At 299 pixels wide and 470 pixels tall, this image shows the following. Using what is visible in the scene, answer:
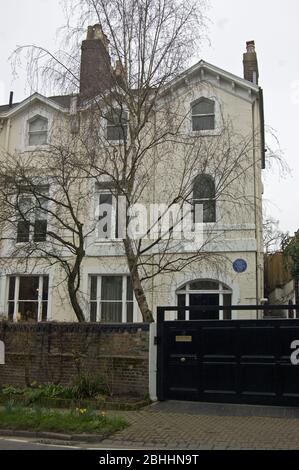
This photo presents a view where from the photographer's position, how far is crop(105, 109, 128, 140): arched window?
14.0 m

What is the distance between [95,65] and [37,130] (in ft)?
22.9

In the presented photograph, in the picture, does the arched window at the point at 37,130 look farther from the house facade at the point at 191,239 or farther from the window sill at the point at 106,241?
the window sill at the point at 106,241

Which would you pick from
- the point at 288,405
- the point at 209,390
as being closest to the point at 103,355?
the point at 209,390

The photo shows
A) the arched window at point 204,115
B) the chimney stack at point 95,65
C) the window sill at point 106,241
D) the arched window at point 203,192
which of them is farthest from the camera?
the arched window at point 204,115

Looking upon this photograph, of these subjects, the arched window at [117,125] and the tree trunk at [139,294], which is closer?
the tree trunk at [139,294]

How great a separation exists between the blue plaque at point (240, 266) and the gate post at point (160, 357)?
5.48 metres

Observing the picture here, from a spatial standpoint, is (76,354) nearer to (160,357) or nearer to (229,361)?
(160,357)

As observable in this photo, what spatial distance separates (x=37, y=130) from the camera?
2056 cm

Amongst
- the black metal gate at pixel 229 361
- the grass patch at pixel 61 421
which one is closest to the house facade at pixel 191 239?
the black metal gate at pixel 229 361

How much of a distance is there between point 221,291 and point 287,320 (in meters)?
6.21

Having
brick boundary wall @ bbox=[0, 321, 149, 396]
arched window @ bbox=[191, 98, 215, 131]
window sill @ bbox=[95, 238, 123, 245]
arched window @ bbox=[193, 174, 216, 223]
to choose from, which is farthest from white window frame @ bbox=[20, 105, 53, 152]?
brick boundary wall @ bbox=[0, 321, 149, 396]

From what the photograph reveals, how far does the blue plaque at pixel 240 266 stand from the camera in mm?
17297
